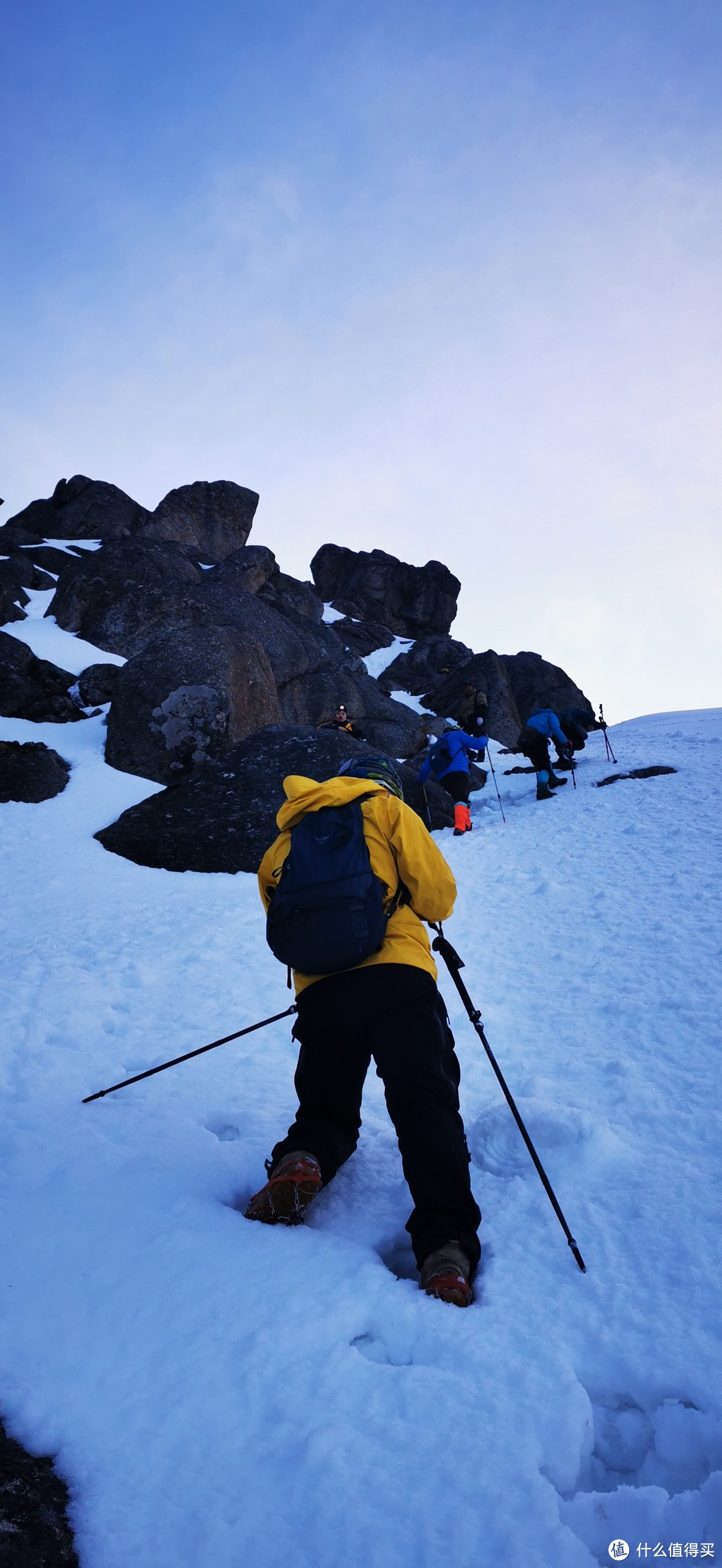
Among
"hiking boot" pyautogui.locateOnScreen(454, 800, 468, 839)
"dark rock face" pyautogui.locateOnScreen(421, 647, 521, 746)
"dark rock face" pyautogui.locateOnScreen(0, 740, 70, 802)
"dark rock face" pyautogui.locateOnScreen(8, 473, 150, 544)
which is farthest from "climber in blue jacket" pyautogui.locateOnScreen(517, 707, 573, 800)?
"dark rock face" pyautogui.locateOnScreen(8, 473, 150, 544)

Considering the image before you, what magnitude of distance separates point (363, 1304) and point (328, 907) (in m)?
1.48

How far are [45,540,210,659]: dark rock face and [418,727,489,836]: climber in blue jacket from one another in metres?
12.3

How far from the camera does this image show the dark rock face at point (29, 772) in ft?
37.9

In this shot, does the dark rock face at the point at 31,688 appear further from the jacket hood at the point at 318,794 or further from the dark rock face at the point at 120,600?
the jacket hood at the point at 318,794

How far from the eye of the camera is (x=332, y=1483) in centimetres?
192

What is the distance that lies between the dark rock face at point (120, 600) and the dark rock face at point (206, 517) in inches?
748

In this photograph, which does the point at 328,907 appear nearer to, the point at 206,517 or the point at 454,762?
the point at 454,762

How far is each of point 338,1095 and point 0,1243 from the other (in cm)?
152

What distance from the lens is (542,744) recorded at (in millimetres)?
14281

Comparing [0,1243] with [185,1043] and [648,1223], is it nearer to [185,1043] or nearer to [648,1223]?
[185,1043]

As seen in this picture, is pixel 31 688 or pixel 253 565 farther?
pixel 253 565

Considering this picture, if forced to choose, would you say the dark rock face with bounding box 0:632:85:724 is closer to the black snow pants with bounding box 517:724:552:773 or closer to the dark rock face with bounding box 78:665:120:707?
the dark rock face with bounding box 78:665:120:707

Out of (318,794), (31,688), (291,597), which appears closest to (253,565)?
(291,597)

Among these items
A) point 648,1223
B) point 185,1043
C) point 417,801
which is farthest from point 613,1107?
point 417,801
